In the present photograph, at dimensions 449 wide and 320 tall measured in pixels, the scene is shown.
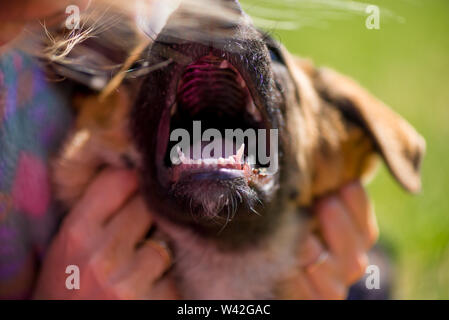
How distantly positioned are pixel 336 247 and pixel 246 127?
2.41 ft

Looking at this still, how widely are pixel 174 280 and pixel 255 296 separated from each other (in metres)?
0.30

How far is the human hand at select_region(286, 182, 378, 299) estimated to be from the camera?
195 centimetres

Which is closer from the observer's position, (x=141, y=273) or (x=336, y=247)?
(x=141, y=273)

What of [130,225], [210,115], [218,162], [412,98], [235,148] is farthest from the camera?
[412,98]

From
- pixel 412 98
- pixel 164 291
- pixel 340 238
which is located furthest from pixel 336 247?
pixel 412 98

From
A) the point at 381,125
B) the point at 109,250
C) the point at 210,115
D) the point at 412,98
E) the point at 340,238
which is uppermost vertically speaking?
the point at 412,98

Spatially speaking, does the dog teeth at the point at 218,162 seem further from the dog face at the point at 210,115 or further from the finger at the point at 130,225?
the finger at the point at 130,225

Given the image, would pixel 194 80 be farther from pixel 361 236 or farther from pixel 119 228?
pixel 361 236

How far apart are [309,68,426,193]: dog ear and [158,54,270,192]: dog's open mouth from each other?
0.59 m

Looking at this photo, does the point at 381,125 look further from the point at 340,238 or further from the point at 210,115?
the point at 210,115

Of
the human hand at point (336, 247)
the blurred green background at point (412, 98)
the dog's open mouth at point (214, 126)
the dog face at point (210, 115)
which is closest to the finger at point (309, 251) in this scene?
the human hand at point (336, 247)

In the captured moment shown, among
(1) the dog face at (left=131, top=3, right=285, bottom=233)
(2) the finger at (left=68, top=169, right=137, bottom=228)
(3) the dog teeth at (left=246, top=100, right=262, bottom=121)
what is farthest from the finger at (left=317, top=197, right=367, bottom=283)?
(2) the finger at (left=68, top=169, right=137, bottom=228)

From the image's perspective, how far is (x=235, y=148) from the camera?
5.10 feet

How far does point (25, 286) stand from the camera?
5.99 ft
